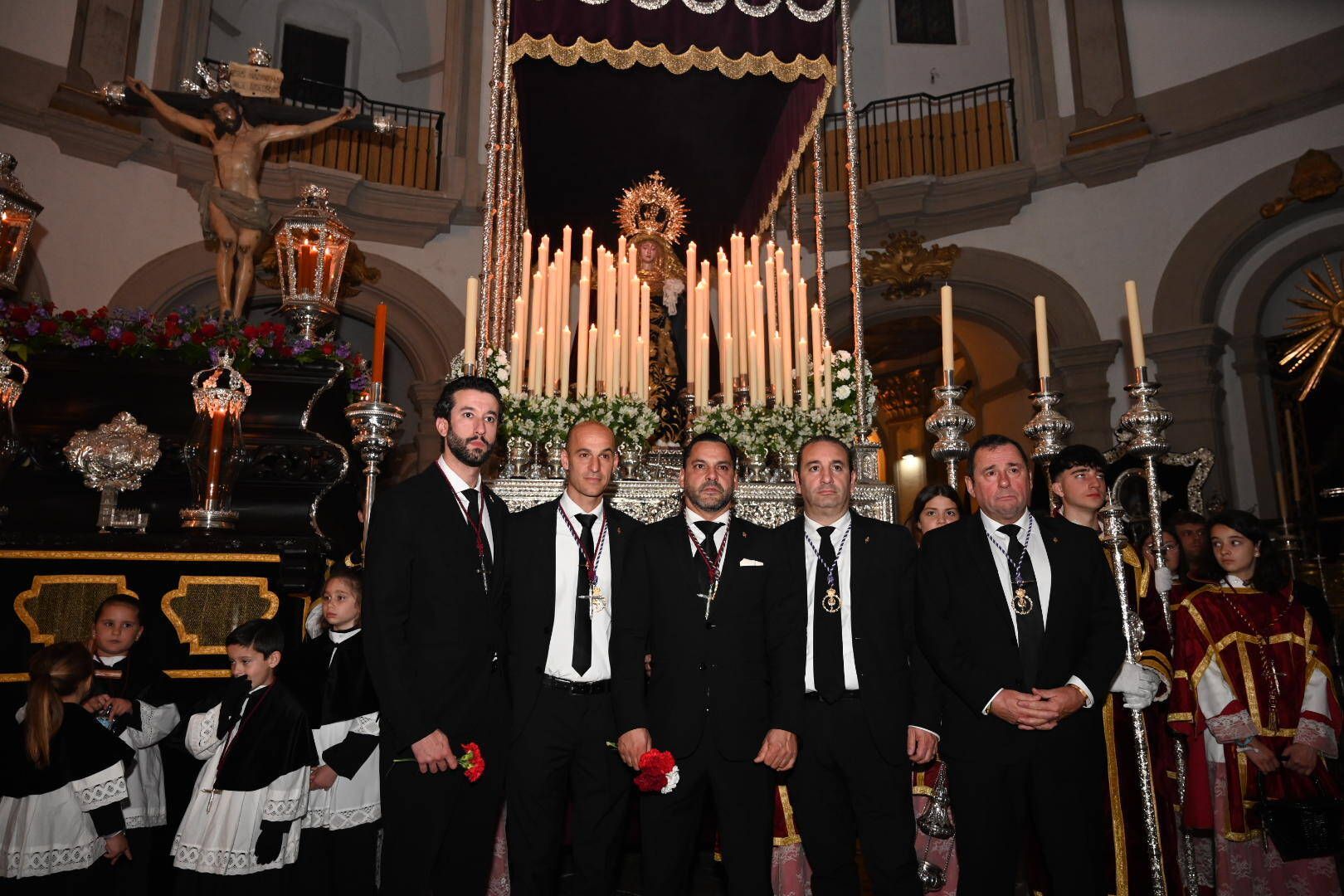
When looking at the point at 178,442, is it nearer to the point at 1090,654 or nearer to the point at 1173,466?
the point at 1090,654

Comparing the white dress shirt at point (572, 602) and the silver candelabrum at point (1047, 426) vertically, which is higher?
the silver candelabrum at point (1047, 426)

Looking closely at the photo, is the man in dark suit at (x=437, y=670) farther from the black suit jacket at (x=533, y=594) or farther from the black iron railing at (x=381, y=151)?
the black iron railing at (x=381, y=151)

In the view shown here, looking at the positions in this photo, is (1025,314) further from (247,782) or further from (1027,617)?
(247,782)

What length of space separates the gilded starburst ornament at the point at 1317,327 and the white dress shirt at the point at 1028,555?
7.29 metres

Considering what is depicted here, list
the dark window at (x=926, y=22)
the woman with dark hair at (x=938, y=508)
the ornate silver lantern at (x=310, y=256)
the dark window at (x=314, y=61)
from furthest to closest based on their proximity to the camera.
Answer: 1. the dark window at (x=926, y=22)
2. the dark window at (x=314, y=61)
3. the ornate silver lantern at (x=310, y=256)
4. the woman with dark hair at (x=938, y=508)

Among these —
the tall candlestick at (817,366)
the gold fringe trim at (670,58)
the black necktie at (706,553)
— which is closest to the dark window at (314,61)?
the gold fringe trim at (670,58)

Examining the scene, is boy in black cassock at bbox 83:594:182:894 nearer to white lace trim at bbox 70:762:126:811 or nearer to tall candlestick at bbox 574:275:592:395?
white lace trim at bbox 70:762:126:811

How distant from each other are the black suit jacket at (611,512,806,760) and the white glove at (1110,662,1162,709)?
102 cm

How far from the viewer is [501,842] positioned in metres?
3.44

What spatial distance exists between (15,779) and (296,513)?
2259 mm

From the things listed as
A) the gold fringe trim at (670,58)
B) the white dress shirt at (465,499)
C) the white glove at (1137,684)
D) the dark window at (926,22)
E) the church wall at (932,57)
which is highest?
the dark window at (926,22)

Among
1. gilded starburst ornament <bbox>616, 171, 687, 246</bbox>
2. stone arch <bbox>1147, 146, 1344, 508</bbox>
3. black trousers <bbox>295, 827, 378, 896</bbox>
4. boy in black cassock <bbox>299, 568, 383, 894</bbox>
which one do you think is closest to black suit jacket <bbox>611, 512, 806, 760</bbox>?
boy in black cassock <bbox>299, 568, 383, 894</bbox>

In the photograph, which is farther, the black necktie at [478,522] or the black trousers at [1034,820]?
the black necktie at [478,522]

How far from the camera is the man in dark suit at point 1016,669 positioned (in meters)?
2.70
